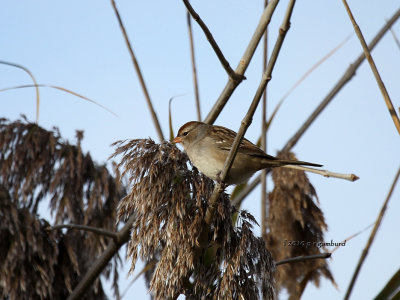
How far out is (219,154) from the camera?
3.29 metres

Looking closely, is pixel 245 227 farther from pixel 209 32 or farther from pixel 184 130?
pixel 184 130

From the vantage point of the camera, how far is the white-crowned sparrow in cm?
315

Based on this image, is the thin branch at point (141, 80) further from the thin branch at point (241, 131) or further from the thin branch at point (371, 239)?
the thin branch at point (371, 239)

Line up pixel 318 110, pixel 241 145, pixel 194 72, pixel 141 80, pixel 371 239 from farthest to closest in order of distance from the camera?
1. pixel 318 110
2. pixel 241 145
3. pixel 194 72
4. pixel 141 80
5. pixel 371 239

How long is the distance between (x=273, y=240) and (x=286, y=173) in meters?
0.46

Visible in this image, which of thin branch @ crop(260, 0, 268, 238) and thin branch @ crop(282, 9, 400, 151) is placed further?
thin branch @ crop(282, 9, 400, 151)

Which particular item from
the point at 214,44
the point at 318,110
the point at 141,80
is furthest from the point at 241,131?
the point at 318,110

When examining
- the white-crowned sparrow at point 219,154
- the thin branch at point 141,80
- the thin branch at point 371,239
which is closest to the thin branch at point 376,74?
the thin branch at point 371,239

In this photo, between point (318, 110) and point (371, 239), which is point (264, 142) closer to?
point (318, 110)

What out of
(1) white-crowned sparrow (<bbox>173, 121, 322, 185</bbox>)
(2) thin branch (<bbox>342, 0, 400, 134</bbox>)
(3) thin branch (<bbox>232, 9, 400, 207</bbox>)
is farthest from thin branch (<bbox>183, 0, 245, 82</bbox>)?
(3) thin branch (<bbox>232, 9, 400, 207</bbox>)

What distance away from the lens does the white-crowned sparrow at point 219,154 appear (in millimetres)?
3154

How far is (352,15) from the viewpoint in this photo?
179 centimetres

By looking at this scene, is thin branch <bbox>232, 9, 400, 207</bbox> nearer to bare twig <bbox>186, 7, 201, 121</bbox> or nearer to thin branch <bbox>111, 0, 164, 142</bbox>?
bare twig <bbox>186, 7, 201, 121</bbox>

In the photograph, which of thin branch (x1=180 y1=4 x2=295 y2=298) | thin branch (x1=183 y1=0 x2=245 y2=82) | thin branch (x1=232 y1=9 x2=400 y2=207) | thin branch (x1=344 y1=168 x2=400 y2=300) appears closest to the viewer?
thin branch (x1=180 y1=4 x2=295 y2=298)
